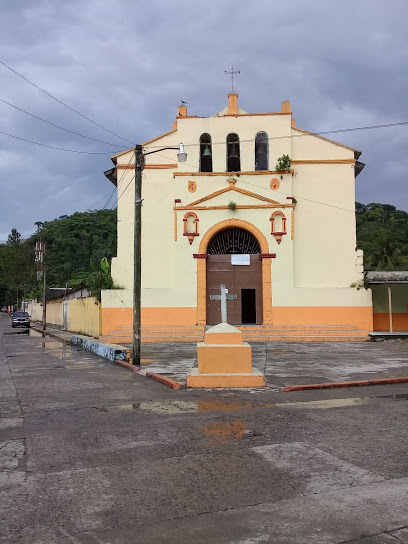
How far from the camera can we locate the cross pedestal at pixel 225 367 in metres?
9.90

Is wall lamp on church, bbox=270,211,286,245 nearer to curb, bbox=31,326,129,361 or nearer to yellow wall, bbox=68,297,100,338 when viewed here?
curb, bbox=31,326,129,361

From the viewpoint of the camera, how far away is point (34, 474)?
4.78 metres

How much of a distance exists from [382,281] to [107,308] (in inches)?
493

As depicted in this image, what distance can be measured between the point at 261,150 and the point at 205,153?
2.72m

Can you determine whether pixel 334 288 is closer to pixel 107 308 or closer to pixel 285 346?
pixel 285 346

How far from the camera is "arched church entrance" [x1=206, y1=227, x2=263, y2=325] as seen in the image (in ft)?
75.8

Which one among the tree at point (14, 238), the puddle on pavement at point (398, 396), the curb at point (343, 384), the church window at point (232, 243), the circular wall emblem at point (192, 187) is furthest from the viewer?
the tree at point (14, 238)

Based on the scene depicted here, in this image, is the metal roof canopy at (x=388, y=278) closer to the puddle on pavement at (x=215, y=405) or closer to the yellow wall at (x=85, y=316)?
the yellow wall at (x=85, y=316)

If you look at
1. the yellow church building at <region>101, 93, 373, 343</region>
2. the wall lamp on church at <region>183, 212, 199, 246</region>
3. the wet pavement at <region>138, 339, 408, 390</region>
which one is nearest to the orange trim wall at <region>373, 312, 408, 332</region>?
the yellow church building at <region>101, 93, 373, 343</region>

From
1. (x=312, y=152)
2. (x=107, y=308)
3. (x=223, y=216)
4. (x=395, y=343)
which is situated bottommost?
(x=395, y=343)

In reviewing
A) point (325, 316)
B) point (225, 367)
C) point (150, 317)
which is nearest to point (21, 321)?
point (150, 317)

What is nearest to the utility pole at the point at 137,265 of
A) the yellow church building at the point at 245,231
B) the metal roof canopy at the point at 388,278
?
the yellow church building at the point at 245,231

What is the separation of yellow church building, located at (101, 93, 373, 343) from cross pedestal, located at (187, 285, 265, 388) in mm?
12206

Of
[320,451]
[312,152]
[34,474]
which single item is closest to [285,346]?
[312,152]
